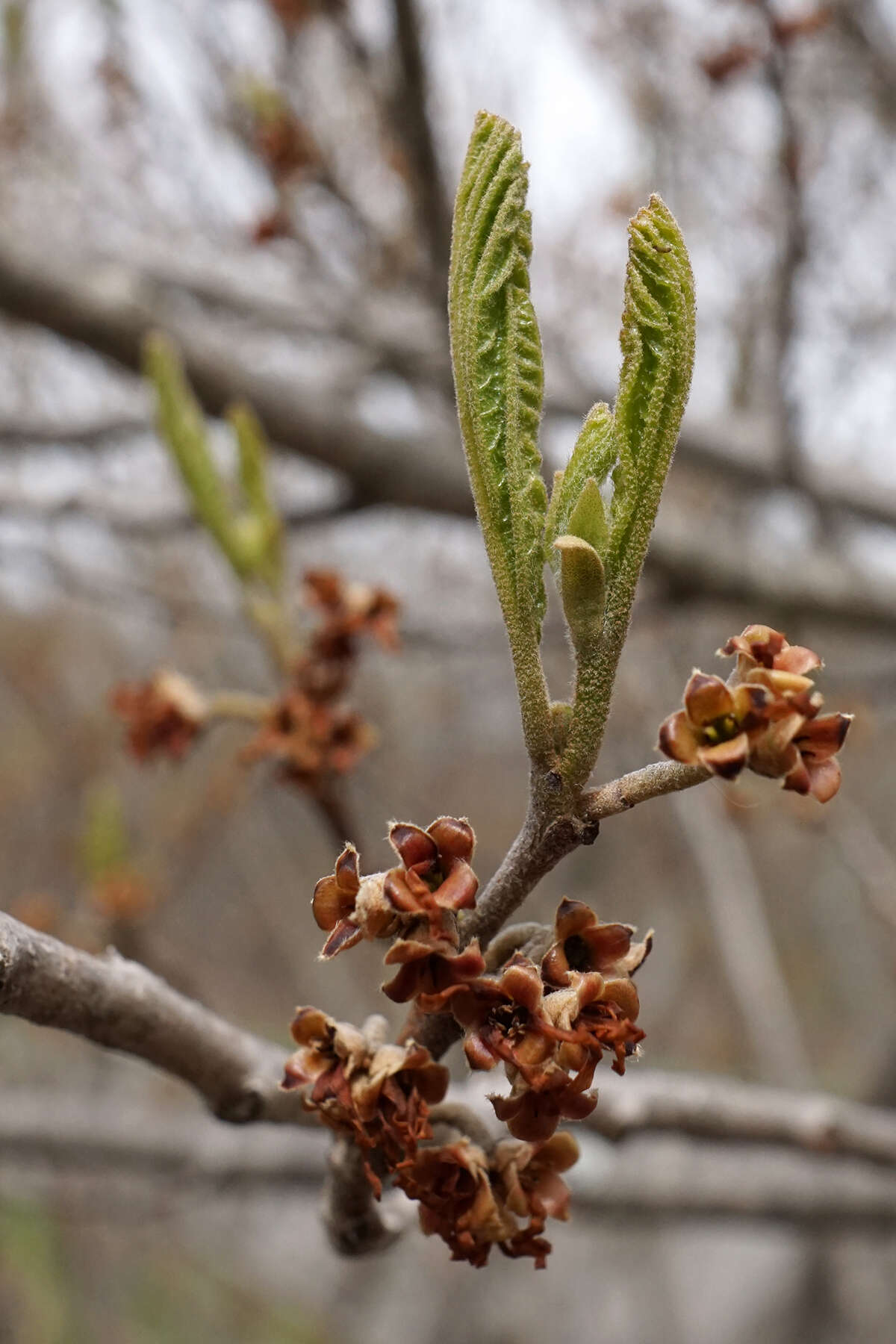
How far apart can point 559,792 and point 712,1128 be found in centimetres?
97

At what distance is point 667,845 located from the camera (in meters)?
8.64

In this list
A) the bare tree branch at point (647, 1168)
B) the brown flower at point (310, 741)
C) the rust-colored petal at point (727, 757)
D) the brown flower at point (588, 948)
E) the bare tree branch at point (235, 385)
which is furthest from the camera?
the bare tree branch at point (235, 385)

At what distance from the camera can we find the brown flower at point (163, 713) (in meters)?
1.34

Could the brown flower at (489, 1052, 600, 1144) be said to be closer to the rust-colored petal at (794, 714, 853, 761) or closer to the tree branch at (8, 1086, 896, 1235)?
the rust-colored petal at (794, 714, 853, 761)

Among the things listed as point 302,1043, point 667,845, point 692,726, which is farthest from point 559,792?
point 667,845

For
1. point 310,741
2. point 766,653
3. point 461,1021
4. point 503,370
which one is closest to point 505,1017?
point 461,1021

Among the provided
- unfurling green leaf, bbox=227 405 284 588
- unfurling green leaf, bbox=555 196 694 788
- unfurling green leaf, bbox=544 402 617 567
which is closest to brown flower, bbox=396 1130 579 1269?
unfurling green leaf, bbox=555 196 694 788

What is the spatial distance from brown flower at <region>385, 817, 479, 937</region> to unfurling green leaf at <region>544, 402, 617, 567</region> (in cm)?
16

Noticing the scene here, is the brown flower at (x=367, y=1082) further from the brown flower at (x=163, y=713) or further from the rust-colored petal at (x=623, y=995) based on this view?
the brown flower at (x=163, y=713)

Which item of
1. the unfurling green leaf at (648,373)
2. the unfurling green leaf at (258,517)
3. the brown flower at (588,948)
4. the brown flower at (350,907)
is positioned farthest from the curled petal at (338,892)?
the unfurling green leaf at (258,517)

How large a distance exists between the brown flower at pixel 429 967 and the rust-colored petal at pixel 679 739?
0.50ft

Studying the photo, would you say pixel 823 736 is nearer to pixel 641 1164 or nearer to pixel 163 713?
pixel 163 713

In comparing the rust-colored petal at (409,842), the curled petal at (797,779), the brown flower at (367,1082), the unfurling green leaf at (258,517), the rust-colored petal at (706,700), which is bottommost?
the brown flower at (367,1082)

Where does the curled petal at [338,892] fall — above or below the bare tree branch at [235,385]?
below
